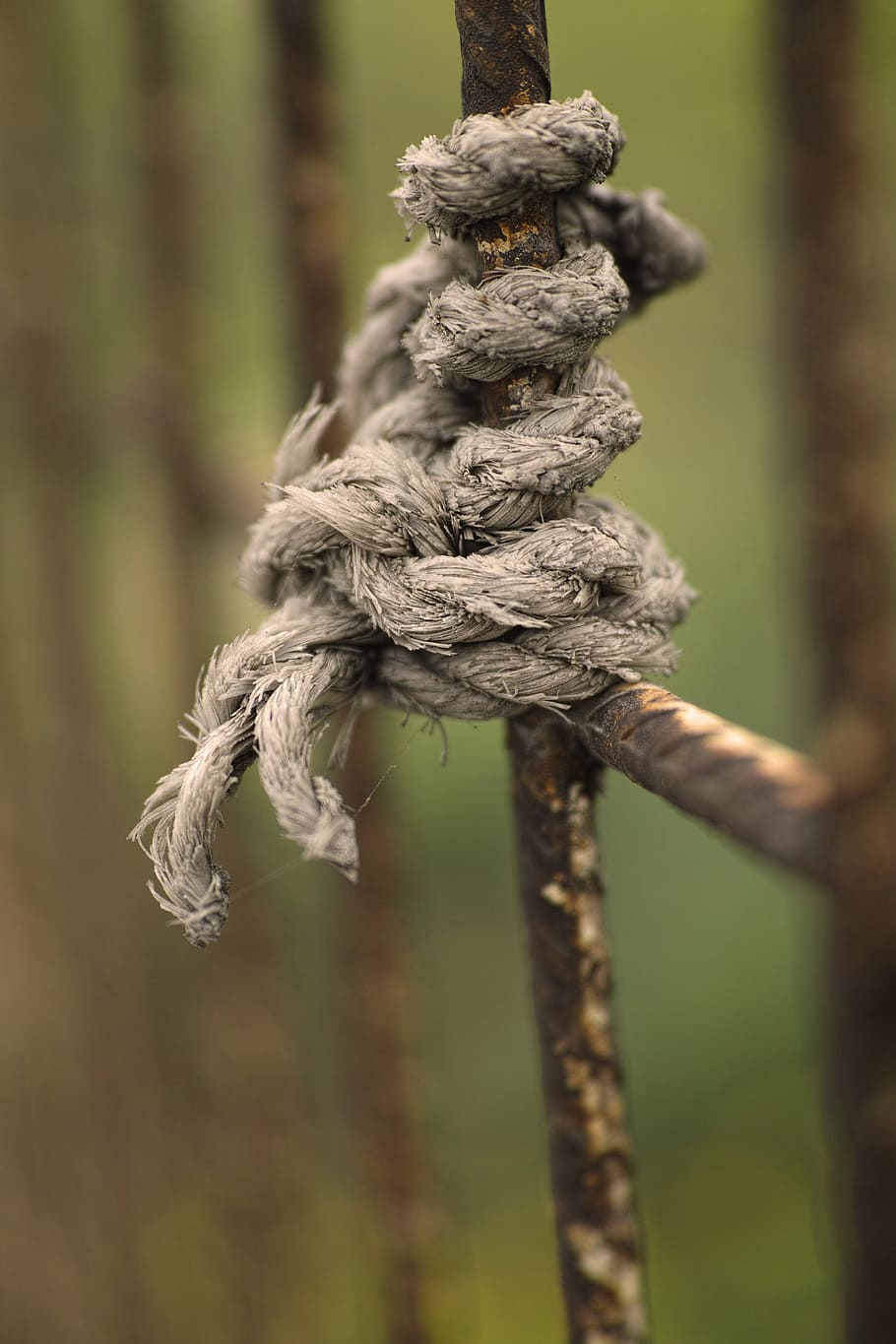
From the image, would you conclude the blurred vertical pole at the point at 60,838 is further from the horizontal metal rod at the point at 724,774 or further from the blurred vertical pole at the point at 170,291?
the horizontal metal rod at the point at 724,774

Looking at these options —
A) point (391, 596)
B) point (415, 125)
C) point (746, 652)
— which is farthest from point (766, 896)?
point (391, 596)

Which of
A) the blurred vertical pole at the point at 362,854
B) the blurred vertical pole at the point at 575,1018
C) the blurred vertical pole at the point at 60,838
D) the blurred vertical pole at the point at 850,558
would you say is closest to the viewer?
the blurred vertical pole at the point at 850,558

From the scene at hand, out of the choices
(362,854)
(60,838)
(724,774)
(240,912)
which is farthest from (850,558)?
(60,838)

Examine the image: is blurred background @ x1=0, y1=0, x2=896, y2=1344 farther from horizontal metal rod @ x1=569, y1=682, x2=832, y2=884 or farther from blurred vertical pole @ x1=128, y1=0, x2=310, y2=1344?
horizontal metal rod @ x1=569, y1=682, x2=832, y2=884

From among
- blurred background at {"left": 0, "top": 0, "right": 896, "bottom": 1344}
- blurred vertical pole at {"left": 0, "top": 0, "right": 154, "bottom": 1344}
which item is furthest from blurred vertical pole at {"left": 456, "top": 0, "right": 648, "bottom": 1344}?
blurred vertical pole at {"left": 0, "top": 0, "right": 154, "bottom": 1344}

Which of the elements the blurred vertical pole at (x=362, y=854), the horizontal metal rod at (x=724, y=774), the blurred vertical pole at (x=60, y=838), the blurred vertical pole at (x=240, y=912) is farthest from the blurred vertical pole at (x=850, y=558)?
the blurred vertical pole at (x=60, y=838)

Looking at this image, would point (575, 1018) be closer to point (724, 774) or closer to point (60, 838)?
point (724, 774)
